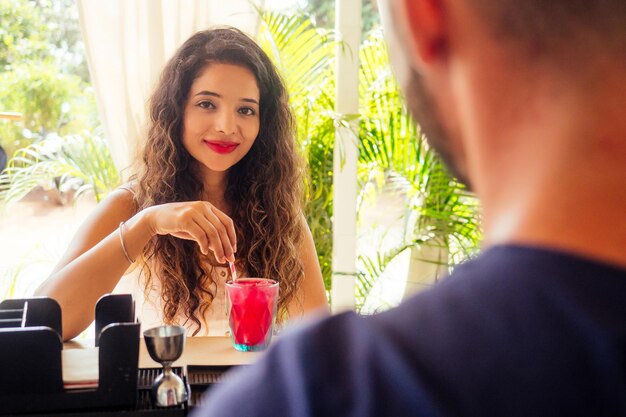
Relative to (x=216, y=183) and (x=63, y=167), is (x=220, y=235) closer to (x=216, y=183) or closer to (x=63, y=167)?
(x=216, y=183)

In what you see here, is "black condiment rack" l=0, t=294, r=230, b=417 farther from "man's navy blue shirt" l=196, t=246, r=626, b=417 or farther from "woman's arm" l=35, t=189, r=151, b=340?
"man's navy blue shirt" l=196, t=246, r=626, b=417

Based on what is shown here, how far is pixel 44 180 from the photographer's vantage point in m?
3.11

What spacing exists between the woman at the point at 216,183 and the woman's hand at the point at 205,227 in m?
0.18

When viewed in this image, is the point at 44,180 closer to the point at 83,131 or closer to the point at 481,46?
the point at 83,131

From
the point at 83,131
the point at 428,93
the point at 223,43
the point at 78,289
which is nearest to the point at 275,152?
the point at 223,43

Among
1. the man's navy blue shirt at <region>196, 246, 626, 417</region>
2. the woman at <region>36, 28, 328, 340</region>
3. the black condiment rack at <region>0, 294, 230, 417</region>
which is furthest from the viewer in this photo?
the woman at <region>36, 28, 328, 340</region>

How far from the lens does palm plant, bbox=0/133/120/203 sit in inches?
117

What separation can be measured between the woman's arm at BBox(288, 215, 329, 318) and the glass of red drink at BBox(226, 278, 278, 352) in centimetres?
59

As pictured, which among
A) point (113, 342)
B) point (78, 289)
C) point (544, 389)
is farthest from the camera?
point (78, 289)

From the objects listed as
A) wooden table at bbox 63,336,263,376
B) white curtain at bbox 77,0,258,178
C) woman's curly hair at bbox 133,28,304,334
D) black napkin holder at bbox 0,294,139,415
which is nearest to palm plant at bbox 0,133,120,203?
white curtain at bbox 77,0,258,178

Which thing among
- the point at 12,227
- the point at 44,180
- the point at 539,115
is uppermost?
the point at 539,115

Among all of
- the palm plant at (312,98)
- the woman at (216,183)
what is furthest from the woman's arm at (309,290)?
the palm plant at (312,98)

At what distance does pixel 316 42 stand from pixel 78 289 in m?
1.62

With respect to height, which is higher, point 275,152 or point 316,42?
point 316,42
